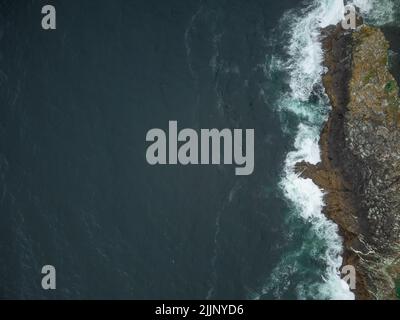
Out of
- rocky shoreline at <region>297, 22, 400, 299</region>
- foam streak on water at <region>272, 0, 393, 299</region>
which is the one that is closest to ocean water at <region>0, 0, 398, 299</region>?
foam streak on water at <region>272, 0, 393, 299</region>

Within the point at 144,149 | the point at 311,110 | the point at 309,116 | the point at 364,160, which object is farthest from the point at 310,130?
the point at 144,149

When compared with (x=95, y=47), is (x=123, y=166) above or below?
below

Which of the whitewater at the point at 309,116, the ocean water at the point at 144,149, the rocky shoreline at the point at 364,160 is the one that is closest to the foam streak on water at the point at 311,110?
the whitewater at the point at 309,116

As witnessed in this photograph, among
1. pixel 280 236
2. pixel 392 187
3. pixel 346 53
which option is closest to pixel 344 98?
pixel 346 53

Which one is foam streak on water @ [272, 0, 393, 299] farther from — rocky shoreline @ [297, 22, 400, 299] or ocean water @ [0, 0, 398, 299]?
rocky shoreline @ [297, 22, 400, 299]

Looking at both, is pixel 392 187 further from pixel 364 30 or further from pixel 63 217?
pixel 63 217

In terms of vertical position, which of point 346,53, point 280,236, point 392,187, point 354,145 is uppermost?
point 346,53
